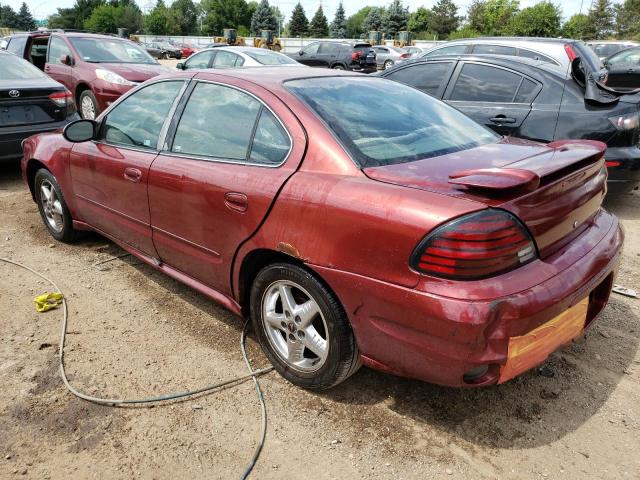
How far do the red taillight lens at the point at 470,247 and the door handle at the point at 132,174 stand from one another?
204cm

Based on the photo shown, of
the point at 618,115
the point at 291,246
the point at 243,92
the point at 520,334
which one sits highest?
the point at 243,92

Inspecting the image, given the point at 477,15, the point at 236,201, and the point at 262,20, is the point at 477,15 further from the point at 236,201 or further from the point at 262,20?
the point at 236,201

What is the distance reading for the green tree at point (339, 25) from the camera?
87.1 meters

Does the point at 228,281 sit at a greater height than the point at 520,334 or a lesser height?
lesser

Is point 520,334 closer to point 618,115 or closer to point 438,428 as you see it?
point 438,428

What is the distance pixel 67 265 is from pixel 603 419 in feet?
12.5

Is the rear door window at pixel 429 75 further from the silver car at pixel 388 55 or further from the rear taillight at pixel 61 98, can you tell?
the silver car at pixel 388 55

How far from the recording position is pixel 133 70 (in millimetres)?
8680

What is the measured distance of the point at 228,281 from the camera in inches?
115

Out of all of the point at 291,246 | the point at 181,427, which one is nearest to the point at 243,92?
the point at 291,246

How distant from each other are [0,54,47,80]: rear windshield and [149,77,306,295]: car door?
4437 mm

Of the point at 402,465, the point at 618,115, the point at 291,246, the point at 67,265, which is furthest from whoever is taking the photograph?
the point at 618,115

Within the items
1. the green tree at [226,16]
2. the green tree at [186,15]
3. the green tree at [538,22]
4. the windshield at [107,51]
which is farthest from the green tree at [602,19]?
the windshield at [107,51]

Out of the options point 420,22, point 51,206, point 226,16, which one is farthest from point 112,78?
point 226,16
